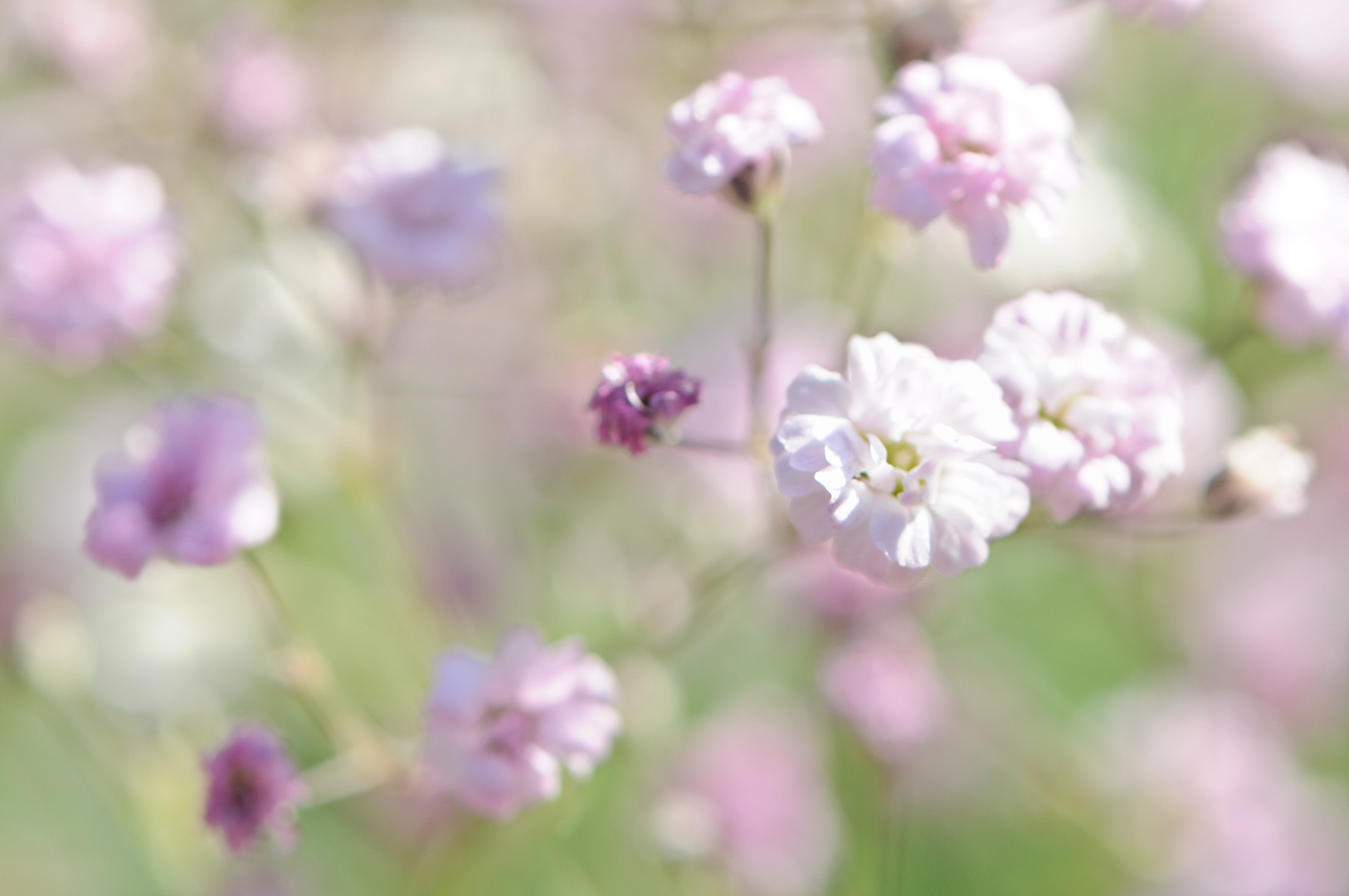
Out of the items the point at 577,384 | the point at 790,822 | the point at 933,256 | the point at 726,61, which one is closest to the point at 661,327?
the point at 577,384

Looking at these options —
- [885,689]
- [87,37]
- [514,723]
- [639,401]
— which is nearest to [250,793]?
[514,723]

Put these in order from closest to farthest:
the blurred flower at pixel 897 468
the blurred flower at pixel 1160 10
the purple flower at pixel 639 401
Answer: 1. the blurred flower at pixel 897 468
2. the purple flower at pixel 639 401
3. the blurred flower at pixel 1160 10

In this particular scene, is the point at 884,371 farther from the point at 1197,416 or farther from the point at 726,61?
the point at 726,61

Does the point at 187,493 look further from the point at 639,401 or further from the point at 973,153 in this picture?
the point at 973,153

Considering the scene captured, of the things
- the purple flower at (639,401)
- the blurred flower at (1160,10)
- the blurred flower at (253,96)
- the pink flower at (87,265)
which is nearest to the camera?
the purple flower at (639,401)

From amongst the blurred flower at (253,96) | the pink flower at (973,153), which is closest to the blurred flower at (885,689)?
the pink flower at (973,153)

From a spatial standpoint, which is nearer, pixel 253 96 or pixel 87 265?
pixel 87 265

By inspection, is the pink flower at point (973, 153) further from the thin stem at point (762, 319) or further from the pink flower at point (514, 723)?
the pink flower at point (514, 723)
